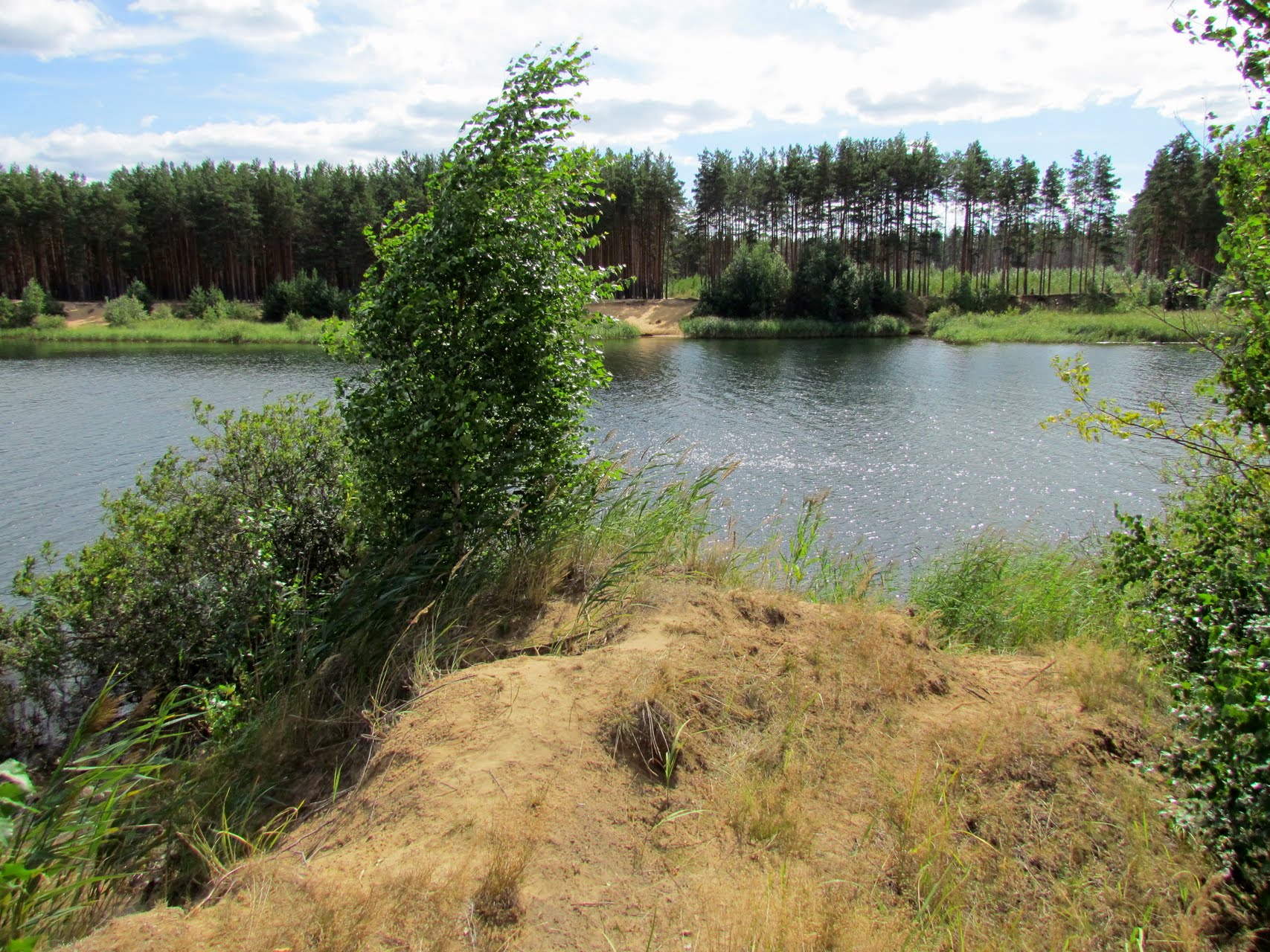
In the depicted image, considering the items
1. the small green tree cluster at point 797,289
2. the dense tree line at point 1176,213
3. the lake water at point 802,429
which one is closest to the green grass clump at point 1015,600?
the lake water at point 802,429

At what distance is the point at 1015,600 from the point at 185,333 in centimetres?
7143

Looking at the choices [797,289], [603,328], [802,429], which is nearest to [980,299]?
[797,289]

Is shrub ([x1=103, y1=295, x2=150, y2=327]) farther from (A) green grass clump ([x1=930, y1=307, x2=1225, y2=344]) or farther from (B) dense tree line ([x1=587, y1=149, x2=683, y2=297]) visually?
(A) green grass clump ([x1=930, y1=307, x2=1225, y2=344])

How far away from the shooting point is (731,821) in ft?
12.3

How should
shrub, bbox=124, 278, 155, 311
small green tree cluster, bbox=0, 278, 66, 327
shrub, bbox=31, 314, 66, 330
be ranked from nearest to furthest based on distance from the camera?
small green tree cluster, bbox=0, 278, 66, 327 → shrub, bbox=31, 314, 66, 330 → shrub, bbox=124, 278, 155, 311

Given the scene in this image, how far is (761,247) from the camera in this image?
7556cm

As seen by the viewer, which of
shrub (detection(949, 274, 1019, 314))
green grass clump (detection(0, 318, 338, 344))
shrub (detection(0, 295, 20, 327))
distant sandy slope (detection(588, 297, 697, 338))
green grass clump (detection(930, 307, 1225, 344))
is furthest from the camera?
shrub (detection(949, 274, 1019, 314))

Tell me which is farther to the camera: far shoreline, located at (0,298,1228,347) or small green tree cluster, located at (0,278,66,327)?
small green tree cluster, located at (0,278,66,327)

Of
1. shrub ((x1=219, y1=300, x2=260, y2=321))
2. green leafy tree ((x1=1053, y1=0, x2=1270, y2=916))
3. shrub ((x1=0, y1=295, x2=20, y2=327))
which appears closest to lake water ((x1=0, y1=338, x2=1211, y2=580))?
green leafy tree ((x1=1053, y1=0, x2=1270, y2=916))

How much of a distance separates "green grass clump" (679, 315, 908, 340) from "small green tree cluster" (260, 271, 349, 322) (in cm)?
3235

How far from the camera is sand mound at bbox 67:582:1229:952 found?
3.10m

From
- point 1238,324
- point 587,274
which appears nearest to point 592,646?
point 587,274

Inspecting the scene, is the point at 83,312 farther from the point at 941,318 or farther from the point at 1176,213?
the point at 1176,213

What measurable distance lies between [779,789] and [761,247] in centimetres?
7610
